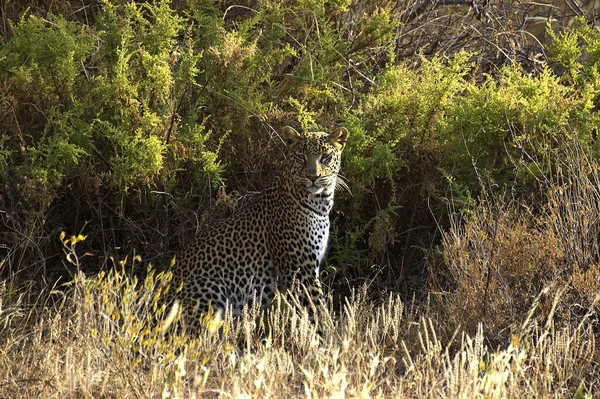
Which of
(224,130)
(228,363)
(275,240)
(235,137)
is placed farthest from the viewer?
(235,137)

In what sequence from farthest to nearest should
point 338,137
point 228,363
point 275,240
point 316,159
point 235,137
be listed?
1. point 235,137
2. point 338,137
3. point 275,240
4. point 316,159
5. point 228,363

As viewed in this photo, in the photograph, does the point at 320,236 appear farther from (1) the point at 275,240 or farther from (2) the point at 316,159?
(2) the point at 316,159

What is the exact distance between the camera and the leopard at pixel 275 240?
7.99 meters

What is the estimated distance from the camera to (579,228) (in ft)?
22.6

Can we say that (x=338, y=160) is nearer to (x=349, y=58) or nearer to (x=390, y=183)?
(x=390, y=183)

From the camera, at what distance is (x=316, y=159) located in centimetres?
800

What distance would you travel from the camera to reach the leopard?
7.99m

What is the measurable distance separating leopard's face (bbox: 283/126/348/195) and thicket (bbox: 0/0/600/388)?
689 mm

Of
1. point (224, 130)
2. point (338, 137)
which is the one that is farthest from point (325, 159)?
point (224, 130)

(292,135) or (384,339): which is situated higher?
(292,135)

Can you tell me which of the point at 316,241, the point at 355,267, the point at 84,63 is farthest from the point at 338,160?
the point at 84,63

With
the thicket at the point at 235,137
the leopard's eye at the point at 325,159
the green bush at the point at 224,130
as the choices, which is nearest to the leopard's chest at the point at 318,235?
the leopard's eye at the point at 325,159

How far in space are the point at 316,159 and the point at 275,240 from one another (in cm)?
74

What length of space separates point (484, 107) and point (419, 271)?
5.16ft
